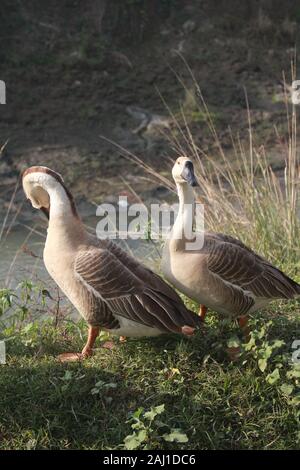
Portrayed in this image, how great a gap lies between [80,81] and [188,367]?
22.9 ft

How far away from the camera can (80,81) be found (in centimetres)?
1012

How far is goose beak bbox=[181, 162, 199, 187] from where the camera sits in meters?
3.77

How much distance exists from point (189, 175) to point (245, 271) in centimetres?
57

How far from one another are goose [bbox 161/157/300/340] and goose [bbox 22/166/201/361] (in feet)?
0.42

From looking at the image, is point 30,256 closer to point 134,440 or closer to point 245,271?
point 245,271

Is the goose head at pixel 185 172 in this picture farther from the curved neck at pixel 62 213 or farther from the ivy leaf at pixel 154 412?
the ivy leaf at pixel 154 412

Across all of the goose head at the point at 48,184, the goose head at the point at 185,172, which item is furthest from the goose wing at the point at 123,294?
the goose head at the point at 185,172

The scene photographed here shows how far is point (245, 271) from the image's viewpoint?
3.94 meters

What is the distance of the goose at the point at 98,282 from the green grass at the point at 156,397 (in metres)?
0.13

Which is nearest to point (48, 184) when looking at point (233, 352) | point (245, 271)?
point (245, 271)

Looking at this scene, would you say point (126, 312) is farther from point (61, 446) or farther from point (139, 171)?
point (139, 171)

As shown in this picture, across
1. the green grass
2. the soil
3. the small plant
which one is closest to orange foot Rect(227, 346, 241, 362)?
the green grass

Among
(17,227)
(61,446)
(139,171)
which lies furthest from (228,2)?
(61,446)

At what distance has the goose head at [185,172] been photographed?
378 cm
